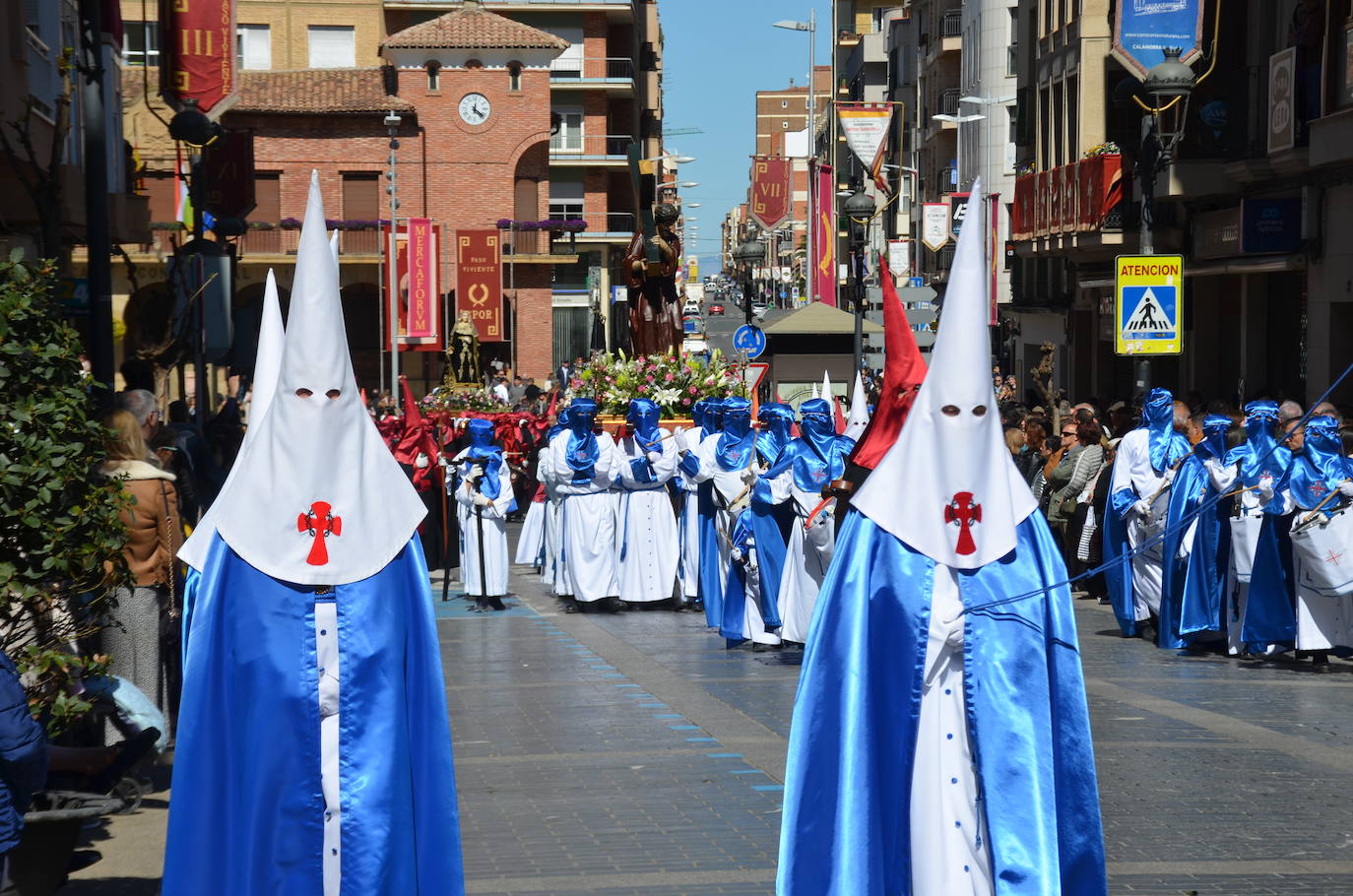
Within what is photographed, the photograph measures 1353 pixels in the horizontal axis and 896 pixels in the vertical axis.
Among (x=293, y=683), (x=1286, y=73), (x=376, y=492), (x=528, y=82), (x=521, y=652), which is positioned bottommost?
(x=521, y=652)

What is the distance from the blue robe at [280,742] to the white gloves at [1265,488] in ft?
32.6

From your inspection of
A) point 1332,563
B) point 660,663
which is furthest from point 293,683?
point 1332,563

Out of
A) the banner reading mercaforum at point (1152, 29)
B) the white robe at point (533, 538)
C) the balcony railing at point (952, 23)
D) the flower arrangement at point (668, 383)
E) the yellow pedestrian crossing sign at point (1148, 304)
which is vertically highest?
the balcony railing at point (952, 23)

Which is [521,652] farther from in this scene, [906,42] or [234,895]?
[906,42]

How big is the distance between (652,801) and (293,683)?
3.88m

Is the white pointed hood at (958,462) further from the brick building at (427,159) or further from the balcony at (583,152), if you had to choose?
the balcony at (583,152)

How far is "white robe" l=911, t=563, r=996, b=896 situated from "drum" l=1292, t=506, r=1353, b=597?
8662 millimetres

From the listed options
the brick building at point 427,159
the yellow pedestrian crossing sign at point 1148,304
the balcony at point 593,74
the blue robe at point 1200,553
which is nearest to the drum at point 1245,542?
the blue robe at point 1200,553

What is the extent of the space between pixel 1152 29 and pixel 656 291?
695 centimetres

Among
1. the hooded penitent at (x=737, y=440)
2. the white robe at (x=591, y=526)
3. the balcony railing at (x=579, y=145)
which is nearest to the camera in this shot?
the hooded penitent at (x=737, y=440)

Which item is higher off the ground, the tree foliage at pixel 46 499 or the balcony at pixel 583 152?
the balcony at pixel 583 152

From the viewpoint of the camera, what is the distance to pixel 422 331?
4931 cm

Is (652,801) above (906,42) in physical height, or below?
below

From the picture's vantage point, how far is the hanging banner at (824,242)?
45031 millimetres
